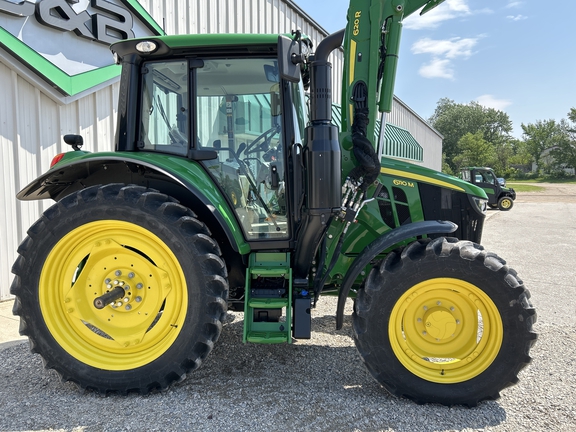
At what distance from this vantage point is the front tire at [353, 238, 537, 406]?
8.93 feet

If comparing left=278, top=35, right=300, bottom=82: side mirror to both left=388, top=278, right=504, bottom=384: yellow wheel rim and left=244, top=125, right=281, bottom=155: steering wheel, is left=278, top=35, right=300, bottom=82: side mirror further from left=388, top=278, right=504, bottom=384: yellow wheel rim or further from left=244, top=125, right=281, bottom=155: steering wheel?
left=388, top=278, right=504, bottom=384: yellow wheel rim

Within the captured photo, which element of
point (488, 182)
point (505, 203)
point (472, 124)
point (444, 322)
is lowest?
point (505, 203)

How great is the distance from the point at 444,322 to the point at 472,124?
81.0 metres

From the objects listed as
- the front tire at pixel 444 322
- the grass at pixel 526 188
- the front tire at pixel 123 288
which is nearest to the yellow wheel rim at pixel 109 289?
the front tire at pixel 123 288

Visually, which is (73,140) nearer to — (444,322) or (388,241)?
(388,241)

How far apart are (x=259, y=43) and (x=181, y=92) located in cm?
65

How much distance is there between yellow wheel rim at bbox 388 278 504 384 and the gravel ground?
231 mm

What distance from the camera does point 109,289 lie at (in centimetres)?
301

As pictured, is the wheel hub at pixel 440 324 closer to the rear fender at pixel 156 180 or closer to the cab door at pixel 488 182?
the rear fender at pixel 156 180

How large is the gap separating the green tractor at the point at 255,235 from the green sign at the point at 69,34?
Result: 249 centimetres

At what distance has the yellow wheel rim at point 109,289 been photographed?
2924 mm

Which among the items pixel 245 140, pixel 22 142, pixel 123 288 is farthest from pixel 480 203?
pixel 22 142

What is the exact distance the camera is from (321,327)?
423 centimetres

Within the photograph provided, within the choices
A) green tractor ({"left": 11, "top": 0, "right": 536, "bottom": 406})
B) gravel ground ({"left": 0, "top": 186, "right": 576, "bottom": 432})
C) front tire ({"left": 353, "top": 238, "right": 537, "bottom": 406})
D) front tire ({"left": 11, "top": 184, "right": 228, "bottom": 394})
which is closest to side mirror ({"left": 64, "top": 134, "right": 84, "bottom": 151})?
green tractor ({"left": 11, "top": 0, "right": 536, "bottom": 406})
